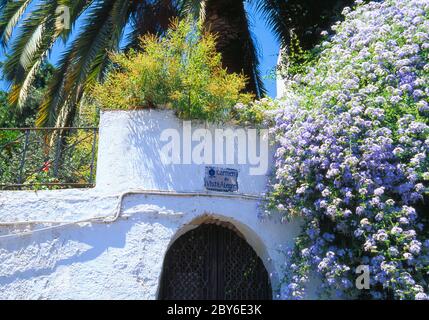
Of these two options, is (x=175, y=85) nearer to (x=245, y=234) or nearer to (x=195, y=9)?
(x=195, y=9)

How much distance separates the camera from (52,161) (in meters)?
8.14

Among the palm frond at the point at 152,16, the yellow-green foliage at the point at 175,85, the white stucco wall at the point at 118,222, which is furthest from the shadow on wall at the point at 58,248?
the palm frond at the point at 152,16

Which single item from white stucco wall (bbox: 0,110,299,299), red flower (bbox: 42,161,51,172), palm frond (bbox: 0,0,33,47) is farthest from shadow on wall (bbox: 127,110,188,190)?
palm frond (bbox: 0,0,33,47)

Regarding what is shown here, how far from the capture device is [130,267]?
6.64 meters

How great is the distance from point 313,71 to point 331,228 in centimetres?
225

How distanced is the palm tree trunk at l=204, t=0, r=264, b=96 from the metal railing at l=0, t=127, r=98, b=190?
2635mm

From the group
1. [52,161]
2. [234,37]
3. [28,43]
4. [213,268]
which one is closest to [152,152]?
[213,268]

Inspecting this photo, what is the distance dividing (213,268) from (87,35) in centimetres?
440

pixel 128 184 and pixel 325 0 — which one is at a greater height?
pixel 325 0

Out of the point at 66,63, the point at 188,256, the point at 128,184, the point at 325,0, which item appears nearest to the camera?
the point at 128,184

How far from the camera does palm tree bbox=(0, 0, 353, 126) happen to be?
30.0ft

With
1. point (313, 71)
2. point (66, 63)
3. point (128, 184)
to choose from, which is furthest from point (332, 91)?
point (66, 63)

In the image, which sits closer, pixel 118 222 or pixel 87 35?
pixel 118 222
